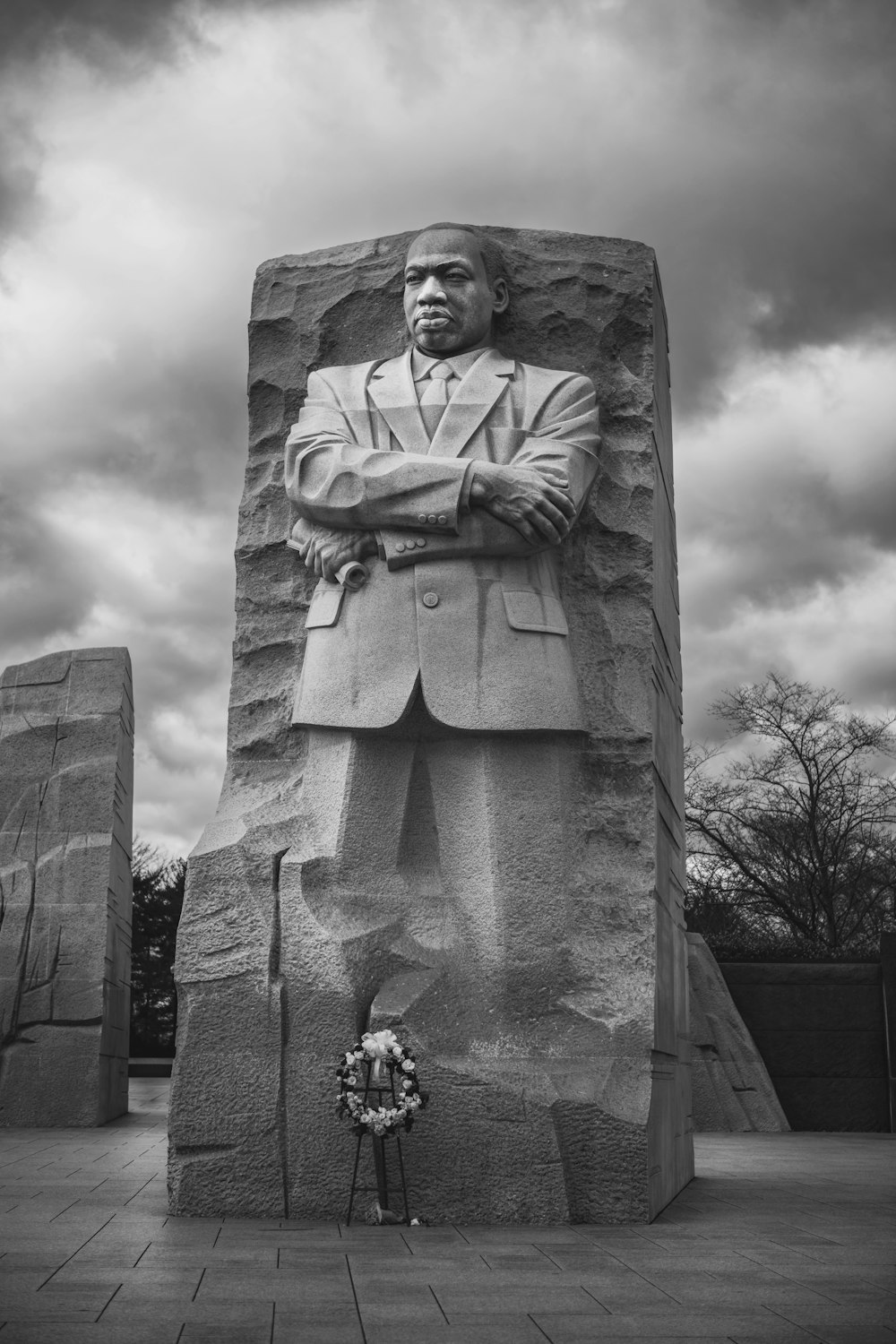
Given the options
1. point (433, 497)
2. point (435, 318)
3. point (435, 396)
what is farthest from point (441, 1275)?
point (435, 318)

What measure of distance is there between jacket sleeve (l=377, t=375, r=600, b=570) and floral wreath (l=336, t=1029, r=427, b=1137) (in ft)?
6.21

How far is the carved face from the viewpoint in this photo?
6062 mm

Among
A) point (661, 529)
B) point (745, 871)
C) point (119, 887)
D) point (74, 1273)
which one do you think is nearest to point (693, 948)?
point (119, 887)

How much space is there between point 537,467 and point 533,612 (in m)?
0.60

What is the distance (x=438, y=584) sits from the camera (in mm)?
5594

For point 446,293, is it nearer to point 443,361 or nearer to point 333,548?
point 443,361

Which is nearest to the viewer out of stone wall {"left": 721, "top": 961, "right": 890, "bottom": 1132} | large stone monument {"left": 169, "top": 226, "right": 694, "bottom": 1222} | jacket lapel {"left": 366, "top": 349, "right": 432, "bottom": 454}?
large stone monument {"left": 169, "top": 226, "right": 694, "bottom": 1222}

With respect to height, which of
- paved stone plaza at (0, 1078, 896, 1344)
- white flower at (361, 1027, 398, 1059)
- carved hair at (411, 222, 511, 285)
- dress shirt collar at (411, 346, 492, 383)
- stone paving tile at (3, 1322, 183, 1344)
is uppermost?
carved hair at (411, 222, 511, 285)

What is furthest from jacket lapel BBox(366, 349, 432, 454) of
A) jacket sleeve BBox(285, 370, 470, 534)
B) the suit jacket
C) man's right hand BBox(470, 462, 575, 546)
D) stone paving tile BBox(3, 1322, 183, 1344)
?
stone paving tile BBox(3, 1322, 183, 1344)

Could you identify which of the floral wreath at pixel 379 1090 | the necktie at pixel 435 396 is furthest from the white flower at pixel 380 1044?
the necktie at pixel 435 396

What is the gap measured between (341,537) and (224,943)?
1.70m

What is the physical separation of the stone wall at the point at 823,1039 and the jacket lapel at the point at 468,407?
22.6ft

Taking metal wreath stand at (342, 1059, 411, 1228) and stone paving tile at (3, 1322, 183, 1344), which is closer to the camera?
stone paving tile at (3, 1322, 183, 1344)

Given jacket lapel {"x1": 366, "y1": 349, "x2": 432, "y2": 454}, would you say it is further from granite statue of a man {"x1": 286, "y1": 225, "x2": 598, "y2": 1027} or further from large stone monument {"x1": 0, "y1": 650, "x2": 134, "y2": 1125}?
large stone monument {"x1": 0, "y1": 650, "x2": 134, "y2": 1125}
